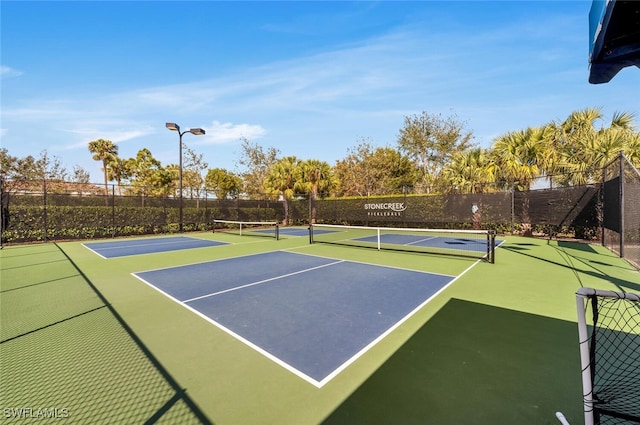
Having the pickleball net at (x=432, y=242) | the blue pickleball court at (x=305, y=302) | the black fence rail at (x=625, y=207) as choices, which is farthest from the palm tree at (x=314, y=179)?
the black fence rail at (x=625, y=207)

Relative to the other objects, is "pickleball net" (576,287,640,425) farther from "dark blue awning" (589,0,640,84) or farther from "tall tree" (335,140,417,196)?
"tall tree" (335,140,417,196)

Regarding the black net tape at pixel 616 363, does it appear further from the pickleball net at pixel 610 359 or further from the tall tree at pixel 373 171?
the tall tree at pixel 373 171

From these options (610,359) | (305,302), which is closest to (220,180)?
(305,302)

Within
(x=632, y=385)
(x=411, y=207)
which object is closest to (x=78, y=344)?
(x=632, y=385)

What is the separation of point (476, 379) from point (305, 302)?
284 centimetres

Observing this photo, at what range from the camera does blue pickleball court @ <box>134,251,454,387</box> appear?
3377mm

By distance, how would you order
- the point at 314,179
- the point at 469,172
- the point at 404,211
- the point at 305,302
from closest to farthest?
the point at 305,302 → the point at 469,172 → the point at 404,211 → the point at 314,179

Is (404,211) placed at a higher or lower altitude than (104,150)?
lower

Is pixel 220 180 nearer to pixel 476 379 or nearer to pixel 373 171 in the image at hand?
pixel 373 171

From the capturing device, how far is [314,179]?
2534cm

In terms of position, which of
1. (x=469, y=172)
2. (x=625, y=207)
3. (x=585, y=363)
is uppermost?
(x=469, y=172)

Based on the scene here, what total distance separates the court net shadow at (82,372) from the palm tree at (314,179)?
66.4 feet

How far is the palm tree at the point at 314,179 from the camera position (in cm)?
2478

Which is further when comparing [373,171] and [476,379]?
[373,171]
